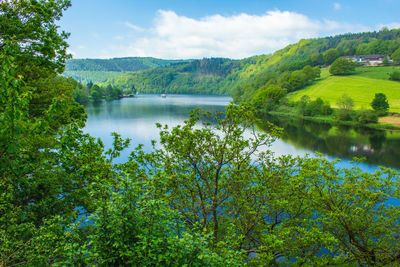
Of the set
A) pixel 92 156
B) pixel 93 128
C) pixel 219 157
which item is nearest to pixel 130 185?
pixel 92 156

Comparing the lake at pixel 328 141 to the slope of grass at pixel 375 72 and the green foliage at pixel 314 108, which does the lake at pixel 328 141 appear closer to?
the green foliage at pixel 314 108

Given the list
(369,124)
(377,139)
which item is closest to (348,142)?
(377,139)

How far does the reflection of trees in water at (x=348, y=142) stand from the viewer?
40.1 m

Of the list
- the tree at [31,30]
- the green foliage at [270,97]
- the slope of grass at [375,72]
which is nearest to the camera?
the tree at [31,30]

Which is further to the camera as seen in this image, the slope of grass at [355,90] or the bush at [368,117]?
the slope of grass at [355,90]

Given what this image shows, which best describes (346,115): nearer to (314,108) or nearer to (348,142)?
(314,108)

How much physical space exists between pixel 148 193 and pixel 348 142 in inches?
2135

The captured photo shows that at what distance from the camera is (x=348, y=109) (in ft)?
241

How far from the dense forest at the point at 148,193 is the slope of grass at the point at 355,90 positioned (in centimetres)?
7899

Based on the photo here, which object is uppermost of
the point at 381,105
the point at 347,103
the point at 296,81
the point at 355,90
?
the point at 296,81

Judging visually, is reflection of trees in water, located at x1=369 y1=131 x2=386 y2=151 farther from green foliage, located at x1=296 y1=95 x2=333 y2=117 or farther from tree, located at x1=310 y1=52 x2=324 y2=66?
tree, located at x1=310 y1=52 x2=324 y2=66

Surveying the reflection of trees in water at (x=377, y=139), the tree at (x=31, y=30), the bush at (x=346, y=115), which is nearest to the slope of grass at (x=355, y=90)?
the bush at (x=346, y=115)

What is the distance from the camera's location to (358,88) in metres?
97.2

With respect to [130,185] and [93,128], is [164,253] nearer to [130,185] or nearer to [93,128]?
[130,185]
